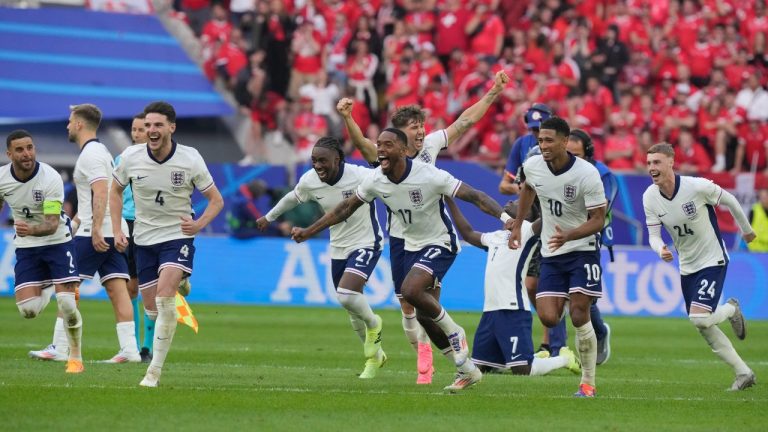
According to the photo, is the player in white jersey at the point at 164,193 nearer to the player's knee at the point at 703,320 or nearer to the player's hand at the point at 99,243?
the player's hand at the point at 99,243

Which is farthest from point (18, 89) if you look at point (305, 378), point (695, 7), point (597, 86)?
point (305, 378)

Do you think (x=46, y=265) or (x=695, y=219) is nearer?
(x=695, y=219)

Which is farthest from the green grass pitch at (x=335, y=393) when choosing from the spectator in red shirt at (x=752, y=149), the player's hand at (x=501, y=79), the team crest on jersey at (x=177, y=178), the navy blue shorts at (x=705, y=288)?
the spectator in red shirt at (x=752, y=149)

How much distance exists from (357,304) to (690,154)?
15.1 m

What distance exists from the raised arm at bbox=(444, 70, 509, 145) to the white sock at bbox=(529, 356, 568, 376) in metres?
2.55

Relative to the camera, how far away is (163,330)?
1216cm

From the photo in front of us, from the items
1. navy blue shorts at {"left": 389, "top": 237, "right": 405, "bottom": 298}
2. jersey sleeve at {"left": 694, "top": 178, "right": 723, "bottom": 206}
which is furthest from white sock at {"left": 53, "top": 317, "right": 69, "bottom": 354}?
jersey sleeve at {"left": 694, "top": 178, "right": 723, "bottom": 206}

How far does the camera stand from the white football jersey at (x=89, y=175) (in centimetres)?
1461

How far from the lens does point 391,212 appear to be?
13477 millimetres

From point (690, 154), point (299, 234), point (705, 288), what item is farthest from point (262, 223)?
point (690, 154)

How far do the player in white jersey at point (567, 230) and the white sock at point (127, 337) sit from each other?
492 cm

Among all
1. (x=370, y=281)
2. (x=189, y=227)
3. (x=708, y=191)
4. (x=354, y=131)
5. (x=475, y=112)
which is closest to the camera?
(x=189, y=227)

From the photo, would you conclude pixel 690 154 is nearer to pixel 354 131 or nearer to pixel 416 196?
pixel 354 131

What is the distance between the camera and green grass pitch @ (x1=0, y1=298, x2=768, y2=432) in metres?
10.3
